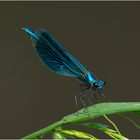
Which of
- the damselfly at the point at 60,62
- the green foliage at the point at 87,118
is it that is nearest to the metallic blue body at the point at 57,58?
the damselfly at the point at 60,62

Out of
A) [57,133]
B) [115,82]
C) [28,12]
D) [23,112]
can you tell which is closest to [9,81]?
[23,112]

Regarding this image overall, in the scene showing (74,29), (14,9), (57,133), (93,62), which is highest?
(14,9)

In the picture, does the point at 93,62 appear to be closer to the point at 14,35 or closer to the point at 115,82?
the point at 115,82

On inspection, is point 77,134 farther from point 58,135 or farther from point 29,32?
point 29,32

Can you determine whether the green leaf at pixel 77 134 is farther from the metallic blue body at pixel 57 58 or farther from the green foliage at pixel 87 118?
the metallic blue body at pixel 57 58

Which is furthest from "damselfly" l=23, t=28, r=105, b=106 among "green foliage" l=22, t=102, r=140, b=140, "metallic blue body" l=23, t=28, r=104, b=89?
"green foliage" l=22, t=102, r=140, b=140

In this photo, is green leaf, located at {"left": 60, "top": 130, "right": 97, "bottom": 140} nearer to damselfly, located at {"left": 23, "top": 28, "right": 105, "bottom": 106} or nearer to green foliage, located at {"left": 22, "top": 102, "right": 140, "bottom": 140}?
green foliage, located at {"left": 22, "top": 102, "right": 140, "bottom": 140}

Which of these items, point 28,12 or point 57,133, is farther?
point 28,12

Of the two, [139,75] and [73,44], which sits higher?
[73,44]
